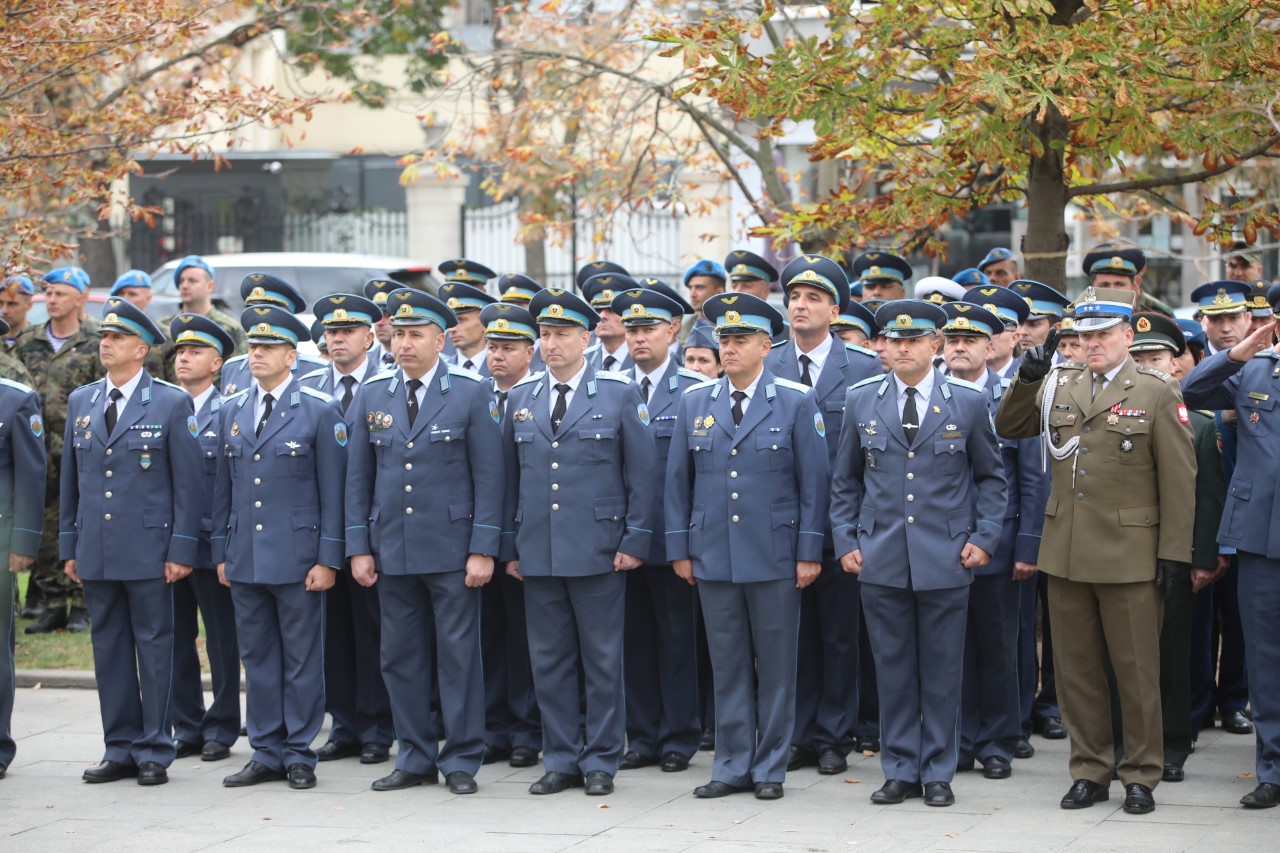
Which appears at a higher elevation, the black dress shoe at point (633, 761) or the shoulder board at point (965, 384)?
the shoulder board at point (965, 384)

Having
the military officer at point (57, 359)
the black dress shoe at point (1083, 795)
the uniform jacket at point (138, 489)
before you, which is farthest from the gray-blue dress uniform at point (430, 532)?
the military officer at point (57, 359)

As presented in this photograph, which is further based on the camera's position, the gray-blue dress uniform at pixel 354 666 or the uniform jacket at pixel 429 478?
the gray-blue dress uniform at pixel 354 666

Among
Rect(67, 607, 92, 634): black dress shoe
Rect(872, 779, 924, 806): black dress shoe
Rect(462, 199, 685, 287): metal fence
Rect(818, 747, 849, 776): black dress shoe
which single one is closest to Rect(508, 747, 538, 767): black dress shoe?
Rect(818, 747, 849, 776): black dress shoe

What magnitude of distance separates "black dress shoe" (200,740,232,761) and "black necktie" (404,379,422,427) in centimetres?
206

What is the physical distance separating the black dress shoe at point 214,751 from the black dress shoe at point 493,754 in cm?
134

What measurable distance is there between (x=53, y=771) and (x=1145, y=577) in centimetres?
534

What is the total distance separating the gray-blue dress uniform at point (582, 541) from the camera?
8.15m

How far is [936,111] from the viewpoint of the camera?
33.7 ft

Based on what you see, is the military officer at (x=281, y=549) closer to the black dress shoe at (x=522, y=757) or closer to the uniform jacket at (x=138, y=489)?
the uniform jacket at (x=138, y=489)

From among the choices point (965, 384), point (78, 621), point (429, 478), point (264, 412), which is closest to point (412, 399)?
point (429, 478)

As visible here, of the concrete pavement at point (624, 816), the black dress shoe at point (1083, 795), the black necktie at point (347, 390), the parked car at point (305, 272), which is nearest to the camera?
the concrete pavement at point (624, 816)

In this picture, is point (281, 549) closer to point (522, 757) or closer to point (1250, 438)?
point (522, 757)

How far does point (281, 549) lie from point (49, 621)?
4599 mm

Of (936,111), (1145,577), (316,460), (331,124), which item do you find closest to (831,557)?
(1145,577)
